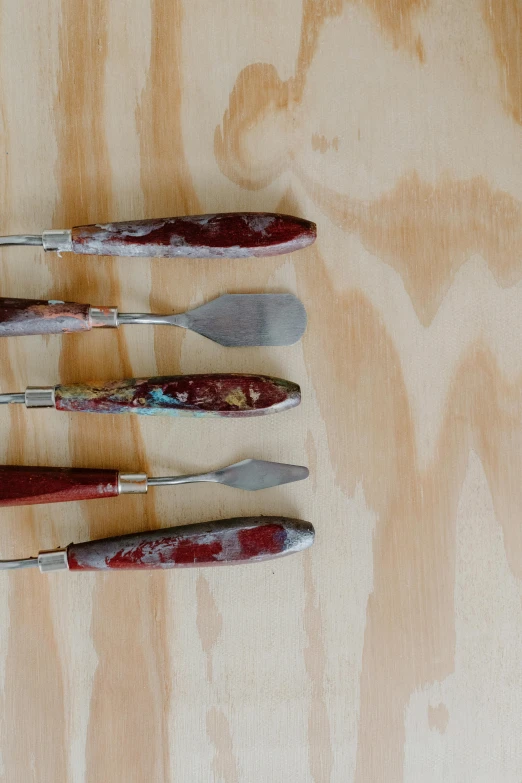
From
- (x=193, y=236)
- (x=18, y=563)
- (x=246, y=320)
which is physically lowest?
(x=18, y=563)

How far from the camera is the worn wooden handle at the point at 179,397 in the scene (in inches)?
37.9

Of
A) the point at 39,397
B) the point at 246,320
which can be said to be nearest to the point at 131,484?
the point at 39,397

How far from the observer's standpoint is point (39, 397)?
0.97 metres

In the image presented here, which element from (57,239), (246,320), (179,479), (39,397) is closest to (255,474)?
(179,479)

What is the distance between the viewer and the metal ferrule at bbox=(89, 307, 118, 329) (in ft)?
3.19

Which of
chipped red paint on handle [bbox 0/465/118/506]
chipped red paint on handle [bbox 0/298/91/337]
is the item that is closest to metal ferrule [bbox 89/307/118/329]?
chipped red paint on handle [bbox 0/298/91/337]

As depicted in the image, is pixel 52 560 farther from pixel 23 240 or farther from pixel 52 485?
pixel 23 240

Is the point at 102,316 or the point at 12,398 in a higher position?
the point at 102,316

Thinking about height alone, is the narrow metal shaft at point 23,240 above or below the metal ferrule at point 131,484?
above

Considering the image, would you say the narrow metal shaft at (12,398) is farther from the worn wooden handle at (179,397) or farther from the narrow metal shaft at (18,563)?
the narrow metal shaft at (18,563)

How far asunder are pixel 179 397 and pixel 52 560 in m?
0.30

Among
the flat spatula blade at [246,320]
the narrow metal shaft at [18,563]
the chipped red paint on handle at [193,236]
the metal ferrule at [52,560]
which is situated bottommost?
the narrow metal shaft at [18,563]

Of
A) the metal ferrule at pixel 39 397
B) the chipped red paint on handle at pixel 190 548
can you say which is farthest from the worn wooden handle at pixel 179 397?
the chipped red paint on handle at pixel 190 548

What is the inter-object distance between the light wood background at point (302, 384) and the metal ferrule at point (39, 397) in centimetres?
8
